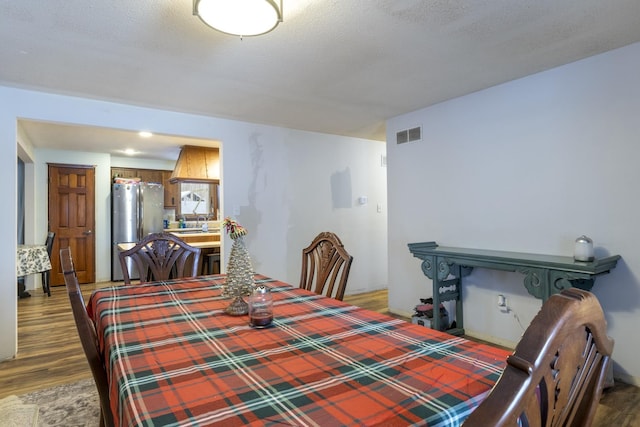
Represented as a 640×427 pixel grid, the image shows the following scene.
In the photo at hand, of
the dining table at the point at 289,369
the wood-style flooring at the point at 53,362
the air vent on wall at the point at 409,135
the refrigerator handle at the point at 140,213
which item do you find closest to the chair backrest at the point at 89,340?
A: the dining table at the point at 289,369

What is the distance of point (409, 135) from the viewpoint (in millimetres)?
3803

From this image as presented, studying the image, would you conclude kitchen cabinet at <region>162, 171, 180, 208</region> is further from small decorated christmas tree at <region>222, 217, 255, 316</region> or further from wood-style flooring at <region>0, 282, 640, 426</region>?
small decorated christmas tree at <region>222, 217, 255, 316</region>

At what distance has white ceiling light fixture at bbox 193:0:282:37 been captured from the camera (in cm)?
148

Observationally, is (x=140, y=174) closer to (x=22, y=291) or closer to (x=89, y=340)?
(x=22, y=291)

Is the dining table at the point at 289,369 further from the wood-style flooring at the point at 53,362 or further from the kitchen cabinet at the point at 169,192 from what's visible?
the kitchen cabinet at the point at 169,192

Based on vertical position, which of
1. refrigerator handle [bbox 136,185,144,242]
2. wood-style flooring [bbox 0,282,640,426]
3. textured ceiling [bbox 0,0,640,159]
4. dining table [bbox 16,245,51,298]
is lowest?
wood-style flooring [bbox 0,282,640,426]

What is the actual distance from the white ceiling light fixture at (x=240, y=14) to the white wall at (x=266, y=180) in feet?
7.22

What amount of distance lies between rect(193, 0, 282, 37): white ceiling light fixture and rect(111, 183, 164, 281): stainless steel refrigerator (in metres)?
5.18

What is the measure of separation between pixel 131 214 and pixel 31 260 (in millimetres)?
1839

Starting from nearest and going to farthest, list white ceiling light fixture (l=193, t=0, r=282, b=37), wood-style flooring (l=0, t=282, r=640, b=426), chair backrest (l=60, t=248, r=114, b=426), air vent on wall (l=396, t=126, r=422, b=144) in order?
chair backrest (l=60, t=248, r=114, b=426) < white ceiling light fixture (l=193, t=0, r=282, b=37) < wood-style flooring (l=0, t=282, r=640, b=426) < air vent on wall (l=396, t=126, r=422, b=144)

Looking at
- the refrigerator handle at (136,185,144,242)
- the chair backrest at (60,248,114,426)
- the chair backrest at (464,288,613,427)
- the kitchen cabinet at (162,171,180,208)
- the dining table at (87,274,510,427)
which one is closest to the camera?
the chair backrest at (464,288,613,427)

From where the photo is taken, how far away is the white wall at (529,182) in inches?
91.8

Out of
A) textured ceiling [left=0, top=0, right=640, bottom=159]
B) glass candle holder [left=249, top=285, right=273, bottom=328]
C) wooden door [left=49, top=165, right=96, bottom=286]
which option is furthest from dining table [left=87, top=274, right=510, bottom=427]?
wooden door [left=49, top=165, right=96, bottom=286]

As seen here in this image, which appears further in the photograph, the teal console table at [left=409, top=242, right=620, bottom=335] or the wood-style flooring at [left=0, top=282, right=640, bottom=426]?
the teal console table at [left=409, top=242, right=620, bottom=335]
